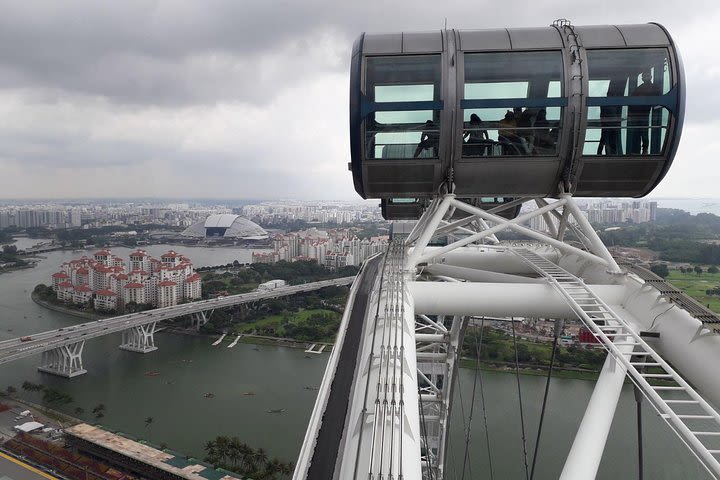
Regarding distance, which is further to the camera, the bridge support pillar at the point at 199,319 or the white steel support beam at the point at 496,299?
the bridge support pillar at the point at 199,319

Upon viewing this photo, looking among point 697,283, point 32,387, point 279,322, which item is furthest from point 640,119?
point 697,283

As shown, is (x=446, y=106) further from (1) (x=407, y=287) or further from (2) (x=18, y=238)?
(2) (x=18, y=238)

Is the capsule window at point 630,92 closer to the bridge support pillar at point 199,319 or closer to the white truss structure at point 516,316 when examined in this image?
the white truss structure at point 516,316

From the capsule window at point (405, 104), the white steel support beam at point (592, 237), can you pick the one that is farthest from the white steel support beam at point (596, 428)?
the capsule window at point (405, 104)

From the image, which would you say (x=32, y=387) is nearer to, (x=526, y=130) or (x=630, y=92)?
(x=526, y=130)

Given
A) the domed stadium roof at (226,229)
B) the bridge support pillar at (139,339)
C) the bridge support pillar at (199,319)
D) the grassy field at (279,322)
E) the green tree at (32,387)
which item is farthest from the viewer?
the domed stadium roof at (226,229)

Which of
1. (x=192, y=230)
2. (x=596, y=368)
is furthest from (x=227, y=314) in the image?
(x=192, y=230)
